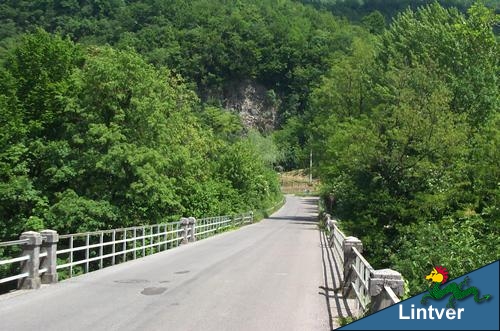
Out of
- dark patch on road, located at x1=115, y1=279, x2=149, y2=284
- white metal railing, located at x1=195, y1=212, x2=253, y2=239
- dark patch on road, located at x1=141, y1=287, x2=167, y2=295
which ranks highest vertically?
dark patch on road, located at x1=141, y1=287, x2=167, y2=295

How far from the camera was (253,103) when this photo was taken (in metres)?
174

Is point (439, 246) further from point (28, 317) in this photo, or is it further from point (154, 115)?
point (154, 115)

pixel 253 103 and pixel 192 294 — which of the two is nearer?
pixel 192 294

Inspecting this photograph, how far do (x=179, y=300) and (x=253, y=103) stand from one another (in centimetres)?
16350

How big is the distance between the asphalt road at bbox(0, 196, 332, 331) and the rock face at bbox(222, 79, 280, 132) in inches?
6014

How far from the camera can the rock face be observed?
170250 mm

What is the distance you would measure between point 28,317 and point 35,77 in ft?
80.0

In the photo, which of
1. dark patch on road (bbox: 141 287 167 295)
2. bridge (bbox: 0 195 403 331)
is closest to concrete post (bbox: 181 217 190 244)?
bridge (bbox: 0 195 403 331)

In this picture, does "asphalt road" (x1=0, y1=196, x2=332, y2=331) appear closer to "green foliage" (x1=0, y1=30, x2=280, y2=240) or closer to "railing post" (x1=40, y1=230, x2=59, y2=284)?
"railing post" (x1=40, y1=230, x2=59, y2=284)

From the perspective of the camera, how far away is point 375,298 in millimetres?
7801

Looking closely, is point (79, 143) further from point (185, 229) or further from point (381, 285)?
point (381, 285)

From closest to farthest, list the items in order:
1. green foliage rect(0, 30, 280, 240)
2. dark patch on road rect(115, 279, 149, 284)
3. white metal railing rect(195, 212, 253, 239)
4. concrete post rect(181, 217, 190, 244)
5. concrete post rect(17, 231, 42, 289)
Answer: concrete post rect(17, 231, 42, 289)
dark patch on road rect(115, 279, 149, 284)
green foliage rect(0, 30, 280, 240)
concrete post rect(181, 217, 190, 244)
white metal railing rect(195, 212, 253, 239)

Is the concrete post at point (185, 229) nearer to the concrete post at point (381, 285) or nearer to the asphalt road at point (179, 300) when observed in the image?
the asphalt road at point (179, 300)

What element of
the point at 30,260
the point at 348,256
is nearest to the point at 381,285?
the point at 348,256
